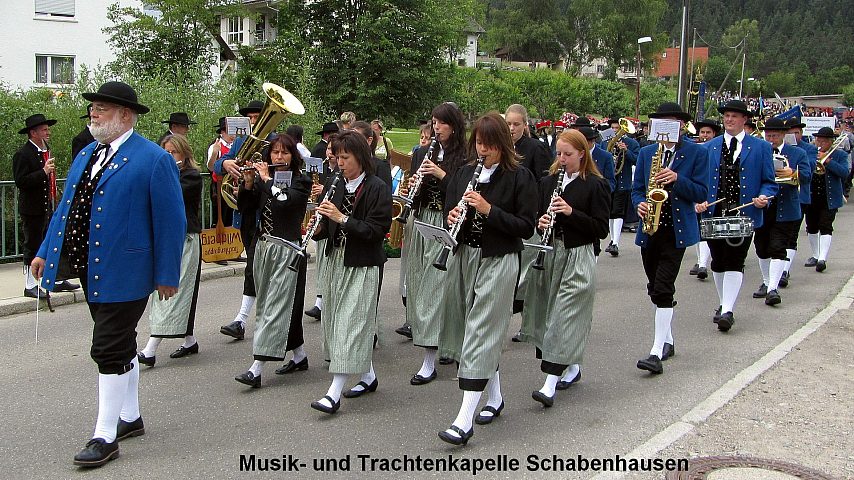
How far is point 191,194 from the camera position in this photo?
7094 millimetres

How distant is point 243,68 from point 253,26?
17333 mm

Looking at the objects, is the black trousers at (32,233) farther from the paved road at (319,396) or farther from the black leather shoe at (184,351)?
the black leather shoe at (184,351)

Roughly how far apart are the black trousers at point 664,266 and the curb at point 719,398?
84cm

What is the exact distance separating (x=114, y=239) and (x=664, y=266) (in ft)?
14.3

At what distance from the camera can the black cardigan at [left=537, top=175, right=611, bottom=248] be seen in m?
5.96

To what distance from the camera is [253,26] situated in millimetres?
47062

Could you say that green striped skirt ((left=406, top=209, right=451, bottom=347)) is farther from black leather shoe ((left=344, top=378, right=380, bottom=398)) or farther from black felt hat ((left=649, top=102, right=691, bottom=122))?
black felt hat ((left=649, top=102, right=691, bottom=122))

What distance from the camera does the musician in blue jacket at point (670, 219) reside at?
270 inches

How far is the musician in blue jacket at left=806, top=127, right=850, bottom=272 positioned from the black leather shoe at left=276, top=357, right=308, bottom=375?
8187mm

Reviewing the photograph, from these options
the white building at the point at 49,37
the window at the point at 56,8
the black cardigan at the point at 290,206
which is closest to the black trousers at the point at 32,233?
the black cardigan at the point at 290,206

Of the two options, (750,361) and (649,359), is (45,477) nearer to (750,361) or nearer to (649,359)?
(649,359)

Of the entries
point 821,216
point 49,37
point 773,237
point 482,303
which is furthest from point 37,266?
point 49,37

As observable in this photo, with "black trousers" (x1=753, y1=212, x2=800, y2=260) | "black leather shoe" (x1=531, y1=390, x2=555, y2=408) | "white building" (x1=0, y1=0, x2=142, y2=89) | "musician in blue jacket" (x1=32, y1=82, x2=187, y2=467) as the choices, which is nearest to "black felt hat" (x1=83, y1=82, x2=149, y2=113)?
"musician in blue jacket" (x1=32, y1=82, x2=187, y2=467)

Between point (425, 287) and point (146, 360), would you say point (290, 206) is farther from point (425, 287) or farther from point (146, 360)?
point (146, 360)
